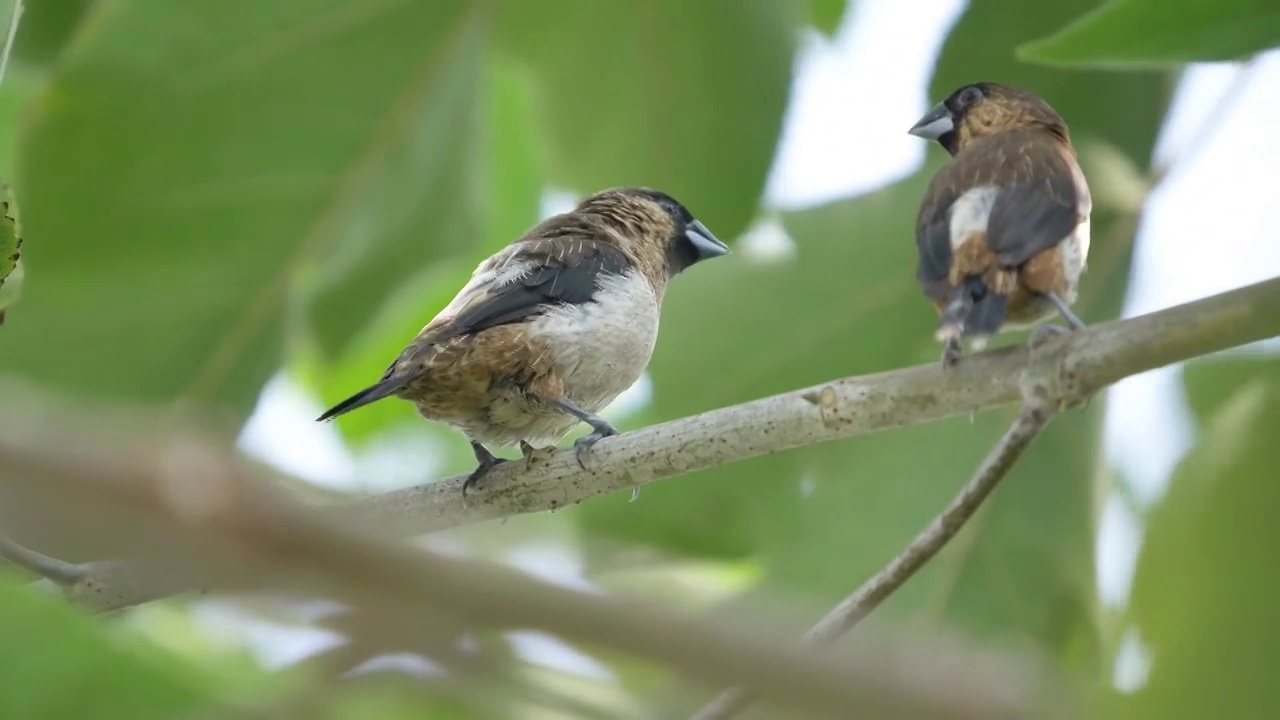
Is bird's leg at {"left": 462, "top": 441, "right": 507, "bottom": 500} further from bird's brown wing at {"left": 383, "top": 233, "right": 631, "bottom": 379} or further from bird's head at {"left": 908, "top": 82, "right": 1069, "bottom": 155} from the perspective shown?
bird's head at {"left": 908, "top": 82, "right": 1069, "bottom": 155}

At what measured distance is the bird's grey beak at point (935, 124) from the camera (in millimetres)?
2711

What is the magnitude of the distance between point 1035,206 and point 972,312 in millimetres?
248

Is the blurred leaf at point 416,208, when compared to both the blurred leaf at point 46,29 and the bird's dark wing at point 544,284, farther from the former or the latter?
the blurred leaf at point 46,29

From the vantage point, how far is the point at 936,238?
2.12 m

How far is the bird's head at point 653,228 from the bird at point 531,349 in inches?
8.6

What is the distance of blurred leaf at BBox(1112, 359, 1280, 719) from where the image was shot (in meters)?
0.89

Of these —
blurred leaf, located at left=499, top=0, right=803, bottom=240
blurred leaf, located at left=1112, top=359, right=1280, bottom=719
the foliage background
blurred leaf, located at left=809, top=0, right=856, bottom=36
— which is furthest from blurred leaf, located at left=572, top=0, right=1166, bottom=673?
blurred leaf, located at left=1112, top=359, right=1280, bottom=719

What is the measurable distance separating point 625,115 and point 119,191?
1.16 m

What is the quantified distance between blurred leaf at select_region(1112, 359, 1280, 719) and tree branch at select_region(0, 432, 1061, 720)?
47 centimetres

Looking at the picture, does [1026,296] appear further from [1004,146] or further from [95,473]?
[95,473]

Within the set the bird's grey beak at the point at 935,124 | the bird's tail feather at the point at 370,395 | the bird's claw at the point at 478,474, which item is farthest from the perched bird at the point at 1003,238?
the bird's tail feather at the point at 370,395

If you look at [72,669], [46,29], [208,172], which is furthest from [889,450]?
[72,669]

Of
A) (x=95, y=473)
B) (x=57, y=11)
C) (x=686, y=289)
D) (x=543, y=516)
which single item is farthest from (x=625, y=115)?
(x=95, y=473)

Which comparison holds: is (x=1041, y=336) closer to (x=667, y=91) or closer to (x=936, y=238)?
(x=936, y=238)
